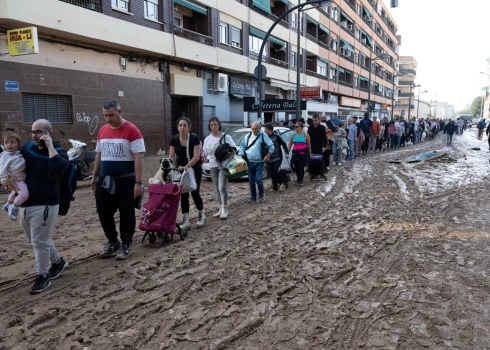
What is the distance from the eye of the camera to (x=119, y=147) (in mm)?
4699

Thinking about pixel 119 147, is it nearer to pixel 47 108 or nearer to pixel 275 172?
pixel 275 172

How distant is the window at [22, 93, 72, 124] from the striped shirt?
9.67 metres

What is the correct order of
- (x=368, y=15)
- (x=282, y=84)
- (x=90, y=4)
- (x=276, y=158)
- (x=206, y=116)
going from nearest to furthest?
(x=276, y=158)
(x=90, y=4)
(x=206, y=116)
(x=282, y=84)
(x=368, y=15)

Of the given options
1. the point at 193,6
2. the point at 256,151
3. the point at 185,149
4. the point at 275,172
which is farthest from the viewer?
the point at 193,6

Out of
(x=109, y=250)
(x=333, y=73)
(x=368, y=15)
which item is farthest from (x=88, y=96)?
(x=368, y=15)

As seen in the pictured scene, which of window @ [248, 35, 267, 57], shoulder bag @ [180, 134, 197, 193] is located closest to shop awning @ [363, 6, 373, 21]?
window @ [248, 35, 267, 57]

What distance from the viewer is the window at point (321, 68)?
37.4 meters

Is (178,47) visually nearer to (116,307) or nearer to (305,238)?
(305,238)

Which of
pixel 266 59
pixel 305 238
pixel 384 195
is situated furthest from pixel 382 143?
pixel 305 238

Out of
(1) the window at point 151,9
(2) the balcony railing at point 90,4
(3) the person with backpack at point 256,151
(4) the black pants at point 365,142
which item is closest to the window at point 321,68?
(4) the black pants at point 365,142

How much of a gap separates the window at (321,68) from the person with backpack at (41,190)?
3541 cm

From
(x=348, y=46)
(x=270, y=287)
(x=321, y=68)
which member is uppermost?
(x=348, y=46)

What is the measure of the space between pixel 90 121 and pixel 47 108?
1.69 m

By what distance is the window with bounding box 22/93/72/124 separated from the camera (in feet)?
42.3
